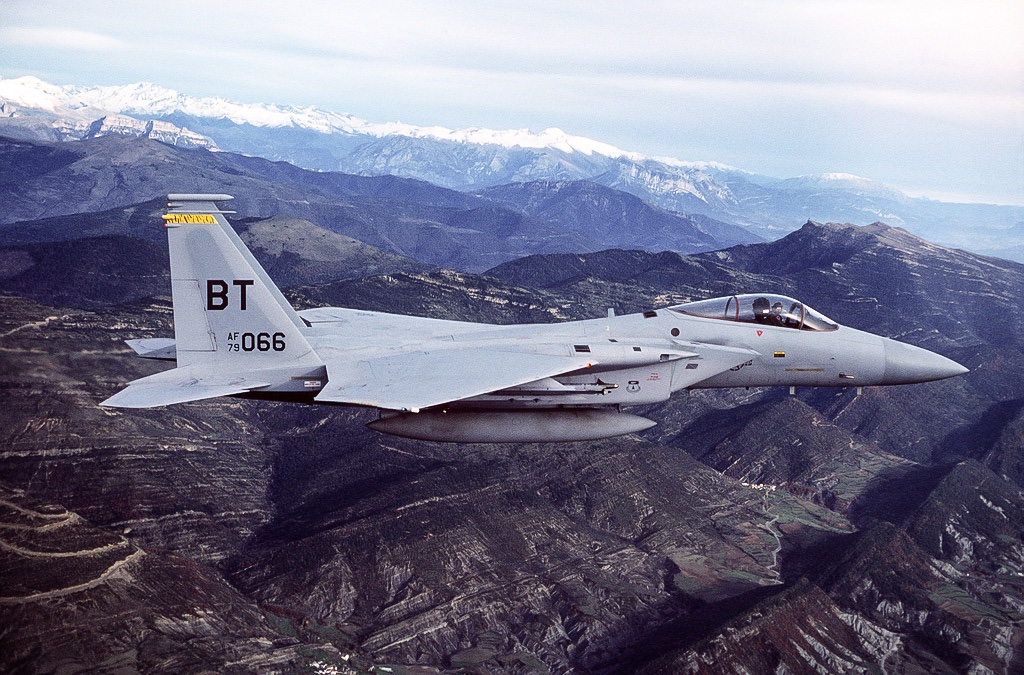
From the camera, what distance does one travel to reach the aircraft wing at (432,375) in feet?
80.1

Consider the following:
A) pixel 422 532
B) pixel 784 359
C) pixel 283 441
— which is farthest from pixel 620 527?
pixel 784 359

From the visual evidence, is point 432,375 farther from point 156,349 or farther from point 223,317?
point 156,349

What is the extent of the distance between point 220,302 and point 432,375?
29.5ft

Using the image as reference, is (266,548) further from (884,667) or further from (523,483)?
(884,667)

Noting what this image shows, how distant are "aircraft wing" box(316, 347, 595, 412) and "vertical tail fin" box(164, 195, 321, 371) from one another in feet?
7.95

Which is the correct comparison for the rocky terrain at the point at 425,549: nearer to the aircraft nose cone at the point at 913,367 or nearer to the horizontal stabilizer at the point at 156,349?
the horizontal stabilizer at the point at 156,349

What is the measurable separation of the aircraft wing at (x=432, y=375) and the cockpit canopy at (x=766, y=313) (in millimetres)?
6860

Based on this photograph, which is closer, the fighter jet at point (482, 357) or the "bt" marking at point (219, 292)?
the fighter jet at point (482, 357)

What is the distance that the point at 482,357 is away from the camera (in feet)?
99.3

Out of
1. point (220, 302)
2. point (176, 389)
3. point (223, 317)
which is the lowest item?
point (176, 389)

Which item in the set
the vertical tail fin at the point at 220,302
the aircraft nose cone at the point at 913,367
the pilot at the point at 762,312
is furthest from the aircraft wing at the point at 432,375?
the aircraft nose cone at the point at 913,367

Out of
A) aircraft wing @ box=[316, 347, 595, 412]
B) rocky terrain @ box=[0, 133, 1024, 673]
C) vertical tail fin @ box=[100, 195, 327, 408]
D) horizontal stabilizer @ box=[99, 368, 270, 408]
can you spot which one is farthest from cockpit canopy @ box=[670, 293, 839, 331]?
rocky terrain @ box=[0, 133, 1024, 673]

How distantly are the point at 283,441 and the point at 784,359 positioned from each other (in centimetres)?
9806

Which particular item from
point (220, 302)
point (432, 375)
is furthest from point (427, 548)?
point (432, 375)
